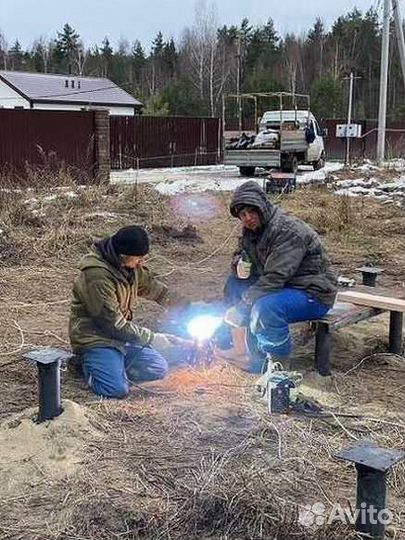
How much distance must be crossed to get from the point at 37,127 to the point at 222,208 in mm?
6338

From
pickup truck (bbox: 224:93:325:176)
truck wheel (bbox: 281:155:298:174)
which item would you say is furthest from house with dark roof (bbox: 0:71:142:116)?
truck wheel (bbox: 281:155:298:174)

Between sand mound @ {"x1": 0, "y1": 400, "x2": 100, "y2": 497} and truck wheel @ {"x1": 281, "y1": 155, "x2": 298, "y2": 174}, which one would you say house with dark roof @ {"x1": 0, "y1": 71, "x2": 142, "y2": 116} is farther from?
sand mound @ {"x1": 0, "y1": 400, "x2": 100, "y2": 497}

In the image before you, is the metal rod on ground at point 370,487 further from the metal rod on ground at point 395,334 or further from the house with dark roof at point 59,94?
the house with dark roof at point 59,94

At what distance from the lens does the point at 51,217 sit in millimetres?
9828

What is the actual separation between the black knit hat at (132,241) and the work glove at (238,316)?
96 centimetres


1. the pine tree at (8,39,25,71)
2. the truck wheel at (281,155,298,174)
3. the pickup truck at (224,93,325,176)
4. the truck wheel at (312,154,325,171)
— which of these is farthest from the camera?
the pine tree at (8,39,25,71)

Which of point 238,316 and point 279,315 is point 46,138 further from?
point 279,315

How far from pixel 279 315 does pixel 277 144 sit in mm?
17486

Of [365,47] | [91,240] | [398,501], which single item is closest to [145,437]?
[398,501]

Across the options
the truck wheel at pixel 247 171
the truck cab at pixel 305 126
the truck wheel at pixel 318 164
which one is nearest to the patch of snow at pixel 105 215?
the truck wheel at pixel 247 171

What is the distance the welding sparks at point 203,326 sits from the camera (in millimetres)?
4730

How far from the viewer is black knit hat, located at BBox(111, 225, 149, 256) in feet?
13.5

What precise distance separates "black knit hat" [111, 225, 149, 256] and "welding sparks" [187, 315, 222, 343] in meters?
0.82

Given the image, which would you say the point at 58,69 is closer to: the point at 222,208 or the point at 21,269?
the point at 222,208
